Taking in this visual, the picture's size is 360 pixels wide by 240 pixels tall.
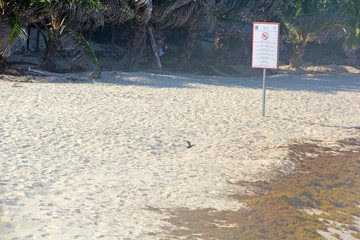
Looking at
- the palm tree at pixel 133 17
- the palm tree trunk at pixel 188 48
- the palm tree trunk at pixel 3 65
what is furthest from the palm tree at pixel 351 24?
the palm tree trunk at pixel 3 65

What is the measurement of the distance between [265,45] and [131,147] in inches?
159

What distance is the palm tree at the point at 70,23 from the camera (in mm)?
11656

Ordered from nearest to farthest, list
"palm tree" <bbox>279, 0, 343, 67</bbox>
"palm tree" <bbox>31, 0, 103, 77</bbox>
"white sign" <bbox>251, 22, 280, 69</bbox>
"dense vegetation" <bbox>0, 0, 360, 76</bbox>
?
"white sign" <bbox>251, 22, 280, 69</bbox> < "palm tree" <bbox>31, 0, 103, 77</bbox> < "dense vegetation" <bbox>0, 0, 360, 76</bbox> < "palm tree" <bbox>279, 0, 343, 67</bbox>

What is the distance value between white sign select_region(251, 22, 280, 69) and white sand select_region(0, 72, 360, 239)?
1.20 m

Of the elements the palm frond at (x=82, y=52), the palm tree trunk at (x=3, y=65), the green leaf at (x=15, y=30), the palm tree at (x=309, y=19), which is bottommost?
the palm tree trunk at (x=3, y=65)

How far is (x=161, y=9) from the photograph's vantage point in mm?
14242

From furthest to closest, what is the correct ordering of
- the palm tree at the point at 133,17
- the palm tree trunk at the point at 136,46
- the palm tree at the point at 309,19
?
the palm tree at the point at 309,19 < the palm tree trunk at the point at 136,46 < the palm tree at the point at 133,17

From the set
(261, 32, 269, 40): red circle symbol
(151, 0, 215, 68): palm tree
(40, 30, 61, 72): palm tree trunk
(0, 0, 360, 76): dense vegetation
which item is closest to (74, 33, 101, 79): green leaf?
(0, 0, 360, 76): dense vegetation

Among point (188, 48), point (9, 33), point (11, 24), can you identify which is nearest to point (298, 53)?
point (188, 48)

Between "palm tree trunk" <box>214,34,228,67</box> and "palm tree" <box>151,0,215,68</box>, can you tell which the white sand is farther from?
"palm tree trunk" <box>214,34,228,67</box>

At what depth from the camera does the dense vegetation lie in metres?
11.8

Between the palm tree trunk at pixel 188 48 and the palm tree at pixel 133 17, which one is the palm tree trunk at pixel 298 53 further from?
the palm tree at pixel 133 17

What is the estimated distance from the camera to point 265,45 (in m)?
8.54

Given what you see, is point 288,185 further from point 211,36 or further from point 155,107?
point 211,36
